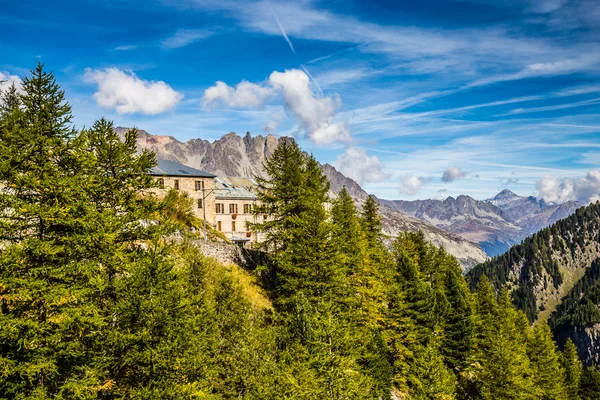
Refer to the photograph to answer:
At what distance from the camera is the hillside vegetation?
45.7 ft

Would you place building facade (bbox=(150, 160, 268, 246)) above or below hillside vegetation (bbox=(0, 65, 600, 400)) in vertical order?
above

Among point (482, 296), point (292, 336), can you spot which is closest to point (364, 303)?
point (292, 336)

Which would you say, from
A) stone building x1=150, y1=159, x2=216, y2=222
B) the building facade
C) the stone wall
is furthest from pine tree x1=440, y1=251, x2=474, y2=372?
stone building x1=150, y1=159, x2=216, y2=222

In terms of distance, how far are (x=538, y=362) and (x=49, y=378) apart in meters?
65.0

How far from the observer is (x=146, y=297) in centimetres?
1725

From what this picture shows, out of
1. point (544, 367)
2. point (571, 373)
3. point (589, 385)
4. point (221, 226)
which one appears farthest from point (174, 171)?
point (589, 385)

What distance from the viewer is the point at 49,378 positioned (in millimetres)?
13922

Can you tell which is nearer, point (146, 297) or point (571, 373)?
point (146, 297)

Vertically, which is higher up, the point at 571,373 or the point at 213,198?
the point at 213,198

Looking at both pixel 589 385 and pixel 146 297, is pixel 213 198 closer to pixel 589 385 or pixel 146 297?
pixel 146 297

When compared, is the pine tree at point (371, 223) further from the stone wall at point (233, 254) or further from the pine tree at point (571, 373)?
the pine tree at point (571, 373)

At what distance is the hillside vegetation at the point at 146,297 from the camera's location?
1394 cm

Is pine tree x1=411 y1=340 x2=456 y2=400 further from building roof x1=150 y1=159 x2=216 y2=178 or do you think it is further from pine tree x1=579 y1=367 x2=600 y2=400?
pine tree x1=579 y1=367 x2=600 y2=400

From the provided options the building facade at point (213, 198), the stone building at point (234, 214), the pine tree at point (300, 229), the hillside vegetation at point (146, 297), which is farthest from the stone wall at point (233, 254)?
the stone building at point (234, 214)
